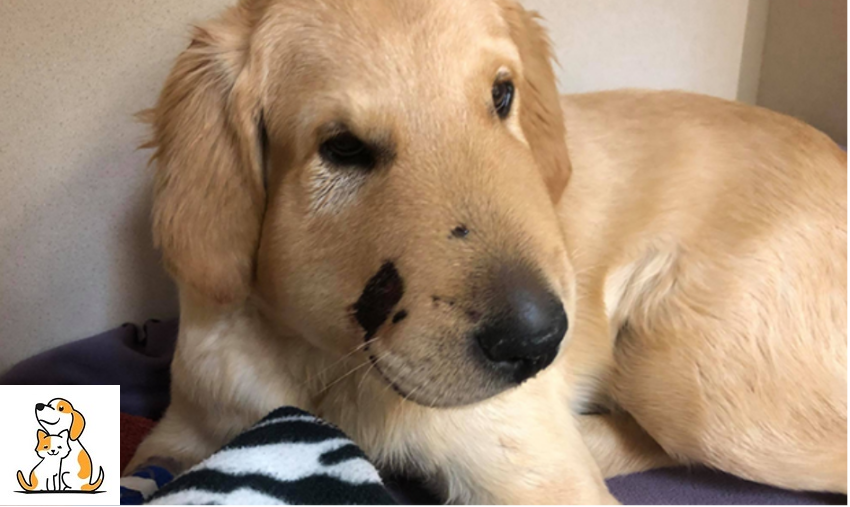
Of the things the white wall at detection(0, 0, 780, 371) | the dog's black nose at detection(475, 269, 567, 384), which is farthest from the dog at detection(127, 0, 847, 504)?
the white wall at detection(0, 0, 780, 371)

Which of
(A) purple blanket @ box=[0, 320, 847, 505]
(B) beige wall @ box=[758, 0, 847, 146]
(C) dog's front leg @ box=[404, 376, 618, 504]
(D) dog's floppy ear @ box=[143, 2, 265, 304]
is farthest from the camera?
(B) beige wall @ box=[758, 0, 847, 146]

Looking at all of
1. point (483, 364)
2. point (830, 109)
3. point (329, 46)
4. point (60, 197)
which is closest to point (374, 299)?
point (483, 364)

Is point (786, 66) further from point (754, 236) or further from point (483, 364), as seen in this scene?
point (483, 364)

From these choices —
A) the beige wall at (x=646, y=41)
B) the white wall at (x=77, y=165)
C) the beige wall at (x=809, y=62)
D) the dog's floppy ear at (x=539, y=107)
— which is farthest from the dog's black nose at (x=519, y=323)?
the beige wall at (x=809, y=62)

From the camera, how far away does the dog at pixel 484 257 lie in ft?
3.26

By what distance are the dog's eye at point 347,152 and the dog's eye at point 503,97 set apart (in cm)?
24

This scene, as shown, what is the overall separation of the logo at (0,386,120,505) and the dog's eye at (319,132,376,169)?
56cm

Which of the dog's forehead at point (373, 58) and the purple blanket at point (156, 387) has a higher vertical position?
the dog's forehead at point (373, 58)

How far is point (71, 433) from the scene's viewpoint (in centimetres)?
109

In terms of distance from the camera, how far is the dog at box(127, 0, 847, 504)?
992mm

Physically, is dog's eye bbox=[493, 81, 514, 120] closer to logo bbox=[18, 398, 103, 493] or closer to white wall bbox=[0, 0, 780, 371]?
logo bbox=[18, 398, 103, 493]

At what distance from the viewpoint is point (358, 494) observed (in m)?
1.04

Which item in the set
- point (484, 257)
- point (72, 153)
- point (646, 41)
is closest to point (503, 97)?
point (484, 257)

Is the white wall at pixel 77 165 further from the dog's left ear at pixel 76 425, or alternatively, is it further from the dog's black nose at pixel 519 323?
the dog's black nose at pixel 519 323
